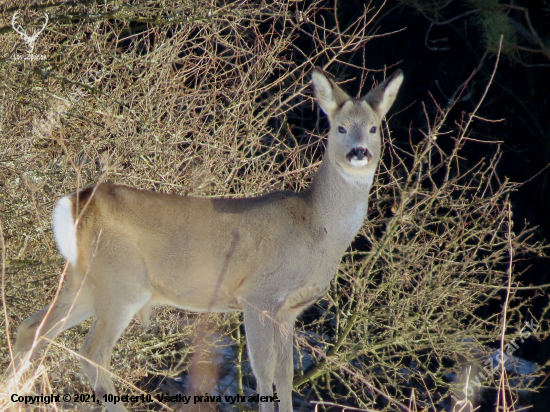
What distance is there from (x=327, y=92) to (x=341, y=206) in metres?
0.72

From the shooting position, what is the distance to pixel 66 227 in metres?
4.23

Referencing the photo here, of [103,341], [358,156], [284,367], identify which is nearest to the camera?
[103,341]

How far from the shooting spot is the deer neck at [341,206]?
4.48 m

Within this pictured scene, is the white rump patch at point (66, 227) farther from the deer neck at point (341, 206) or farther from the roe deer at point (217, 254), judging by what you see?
the deer neck at point (341, 206)

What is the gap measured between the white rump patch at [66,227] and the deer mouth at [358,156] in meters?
1.65

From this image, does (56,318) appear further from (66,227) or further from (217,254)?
(217,254)

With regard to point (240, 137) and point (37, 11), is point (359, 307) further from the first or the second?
point (37, 11)

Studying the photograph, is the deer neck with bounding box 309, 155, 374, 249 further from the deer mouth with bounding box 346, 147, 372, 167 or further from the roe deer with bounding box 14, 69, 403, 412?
the deer mouth with bounding box 346, 147, 372, 167

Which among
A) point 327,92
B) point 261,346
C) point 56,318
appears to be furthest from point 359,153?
point 56,318

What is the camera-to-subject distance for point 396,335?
6145 millimetres

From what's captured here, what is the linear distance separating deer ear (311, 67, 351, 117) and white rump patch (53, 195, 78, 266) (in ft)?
5.45

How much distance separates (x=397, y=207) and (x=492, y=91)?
12.4 ft

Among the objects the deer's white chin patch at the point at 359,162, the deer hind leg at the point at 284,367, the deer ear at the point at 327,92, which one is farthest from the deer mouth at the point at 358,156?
the deer hind leg at the point at 284,367

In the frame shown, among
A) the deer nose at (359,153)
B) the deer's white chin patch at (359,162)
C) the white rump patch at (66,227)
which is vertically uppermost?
the deer nose at (359,153)
